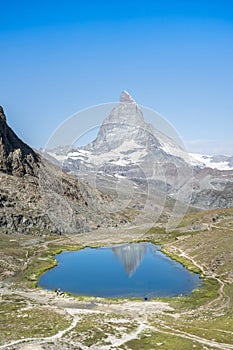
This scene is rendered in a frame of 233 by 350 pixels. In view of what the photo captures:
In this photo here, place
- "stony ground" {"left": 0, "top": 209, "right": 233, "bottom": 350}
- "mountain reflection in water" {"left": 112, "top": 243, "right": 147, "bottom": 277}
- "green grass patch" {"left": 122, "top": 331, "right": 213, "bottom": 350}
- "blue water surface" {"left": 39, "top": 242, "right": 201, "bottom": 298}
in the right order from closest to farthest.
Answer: "green grass patch" {"left": 122, "top": 331, "right": 213, "bottom": 350} → "stony ground" {"left": 0, "top": 209, "right": 233, "bottom": 350} → "blue water surface" {"left": 39, "top": 242, "right": 201, "bottom": 298} → "mountain reflection in water" {"left": 112, "top": 243, "right": 147, "bottom": 277}

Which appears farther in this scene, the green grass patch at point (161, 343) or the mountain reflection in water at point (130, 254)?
the mountain reflection in water at point (130, 254)

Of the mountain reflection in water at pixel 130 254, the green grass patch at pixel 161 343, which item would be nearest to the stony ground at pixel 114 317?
the green grass patch at pixel 161 343

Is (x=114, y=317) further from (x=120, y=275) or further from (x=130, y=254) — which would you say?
(x=130, y=254)

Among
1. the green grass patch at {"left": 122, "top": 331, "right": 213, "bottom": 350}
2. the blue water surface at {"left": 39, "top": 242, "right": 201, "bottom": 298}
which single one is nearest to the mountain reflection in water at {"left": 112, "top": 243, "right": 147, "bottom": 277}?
the blue water surface at {"left": 39, "top": 242, "right": 201, "bottom": 298}

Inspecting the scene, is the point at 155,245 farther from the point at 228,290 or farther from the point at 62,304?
the point at 62,304

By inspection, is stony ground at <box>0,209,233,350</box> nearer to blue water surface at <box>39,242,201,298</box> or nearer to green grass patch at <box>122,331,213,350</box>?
green grass patch at <box>122,331,213,350</box>

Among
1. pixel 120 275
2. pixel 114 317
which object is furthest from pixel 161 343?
pixel 120 275

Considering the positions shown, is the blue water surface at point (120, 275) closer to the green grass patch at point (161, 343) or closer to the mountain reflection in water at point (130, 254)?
the mountain reflection in water at point (130, 254)
